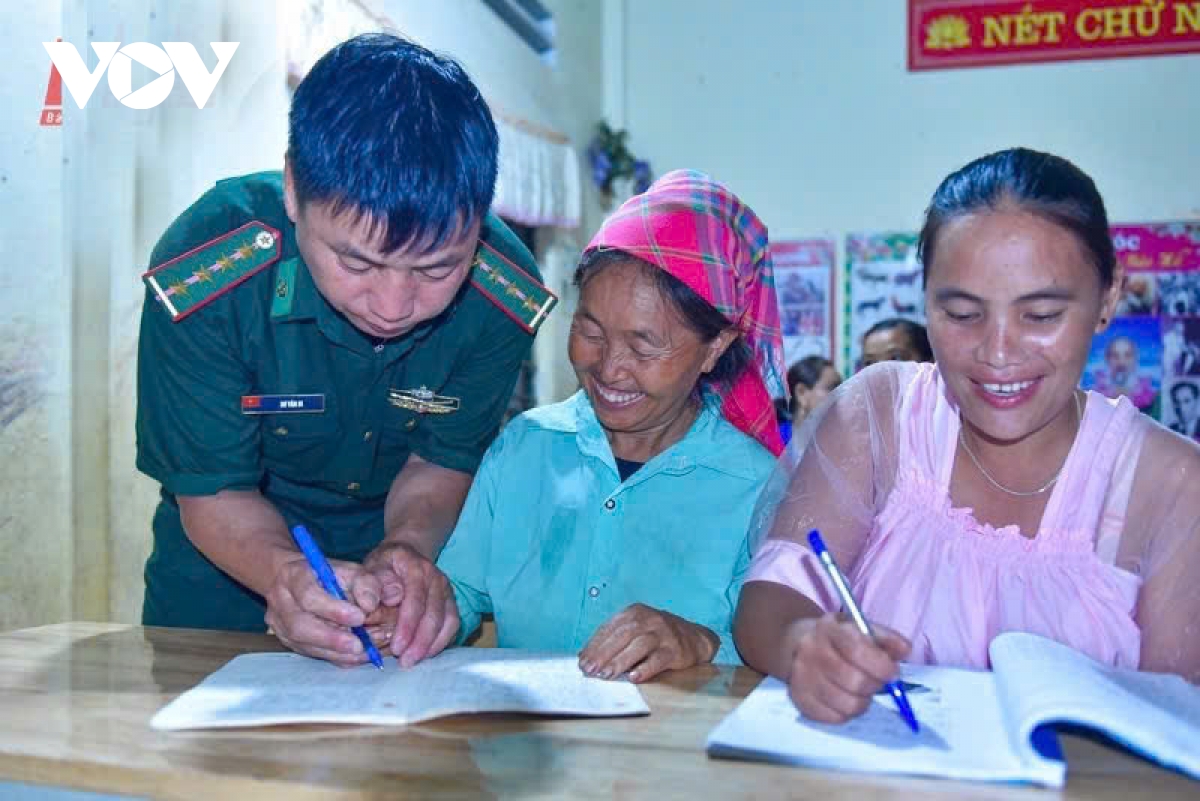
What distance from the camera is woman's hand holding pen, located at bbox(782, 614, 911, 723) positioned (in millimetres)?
1018

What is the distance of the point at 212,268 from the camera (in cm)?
166

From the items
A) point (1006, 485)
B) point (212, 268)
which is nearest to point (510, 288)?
point (212, 268)

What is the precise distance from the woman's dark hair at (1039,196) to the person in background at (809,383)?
119 inches

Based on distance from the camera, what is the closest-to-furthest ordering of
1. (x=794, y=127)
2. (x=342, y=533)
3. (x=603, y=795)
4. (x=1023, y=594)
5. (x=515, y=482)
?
(x=603, y=795) → (x=1023, y=594) → (x=515, y=482) → (x=342, y=533) → (x=794, y=127)

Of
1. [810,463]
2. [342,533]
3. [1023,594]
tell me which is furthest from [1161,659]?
[342,533]

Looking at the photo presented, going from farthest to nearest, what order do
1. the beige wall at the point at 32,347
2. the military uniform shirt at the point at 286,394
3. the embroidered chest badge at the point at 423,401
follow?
the beige wall at the point at 32,347
the embroidered chest badge at the point at 423,401
the military uniform shirt at the point at 286,394

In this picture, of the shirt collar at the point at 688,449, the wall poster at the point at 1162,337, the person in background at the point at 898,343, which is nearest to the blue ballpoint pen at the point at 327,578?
the shirt collar at the point at 688,449

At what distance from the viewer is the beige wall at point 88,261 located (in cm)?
256

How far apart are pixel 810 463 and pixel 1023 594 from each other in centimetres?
32

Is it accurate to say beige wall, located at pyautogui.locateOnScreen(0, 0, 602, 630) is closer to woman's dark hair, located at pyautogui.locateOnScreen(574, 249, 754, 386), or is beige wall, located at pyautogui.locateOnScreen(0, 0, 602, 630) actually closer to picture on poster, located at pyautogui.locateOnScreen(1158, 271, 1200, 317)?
woman's dark hair, located at pyautogui.locateOnScreen(574, 249, 754, 386)

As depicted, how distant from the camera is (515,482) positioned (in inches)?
70.0

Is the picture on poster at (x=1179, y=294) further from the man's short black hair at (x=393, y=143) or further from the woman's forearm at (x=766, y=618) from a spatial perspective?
the man's short black hair at (x=393, y=143)

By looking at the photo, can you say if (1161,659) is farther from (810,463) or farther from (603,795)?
(603,795)

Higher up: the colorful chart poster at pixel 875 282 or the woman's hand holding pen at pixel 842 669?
the colorful chart poster at pixel 875 282
